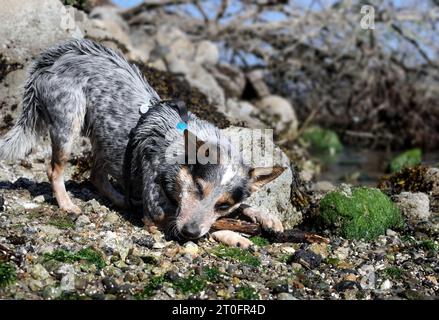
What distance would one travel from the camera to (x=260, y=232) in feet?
21.7

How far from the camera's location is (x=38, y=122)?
24.0 ft

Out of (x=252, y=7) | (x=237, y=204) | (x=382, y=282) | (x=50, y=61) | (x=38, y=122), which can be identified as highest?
(x=252, y=7)

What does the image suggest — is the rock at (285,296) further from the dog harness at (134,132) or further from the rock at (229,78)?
the rock at (229,78)

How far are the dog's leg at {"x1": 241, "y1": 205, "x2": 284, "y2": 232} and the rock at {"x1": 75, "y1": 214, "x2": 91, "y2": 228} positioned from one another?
1.55 metres

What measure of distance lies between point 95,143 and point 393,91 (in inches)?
495

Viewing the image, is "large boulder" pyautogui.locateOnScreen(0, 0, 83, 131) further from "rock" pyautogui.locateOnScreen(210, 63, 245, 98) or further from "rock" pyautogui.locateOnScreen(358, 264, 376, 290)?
"rock" pyautogui.locateOnScreen(210, 63, 245, 98)

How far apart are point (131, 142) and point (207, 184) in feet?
4.23

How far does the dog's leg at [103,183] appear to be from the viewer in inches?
289

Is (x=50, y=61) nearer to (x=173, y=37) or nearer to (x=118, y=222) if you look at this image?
(x=118, y=222)

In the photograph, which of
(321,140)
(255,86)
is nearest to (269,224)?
(321,140)

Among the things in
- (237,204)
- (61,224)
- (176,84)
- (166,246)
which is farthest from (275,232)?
(176,84)

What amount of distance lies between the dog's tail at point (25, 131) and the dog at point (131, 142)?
10 mm

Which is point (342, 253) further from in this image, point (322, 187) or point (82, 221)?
point (322, 187)

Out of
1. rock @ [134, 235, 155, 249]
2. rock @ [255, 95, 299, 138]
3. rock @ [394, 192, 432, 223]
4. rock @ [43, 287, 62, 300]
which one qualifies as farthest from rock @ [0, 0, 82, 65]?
rock @ [255, 95, 299, 138]
